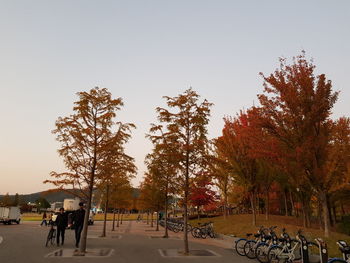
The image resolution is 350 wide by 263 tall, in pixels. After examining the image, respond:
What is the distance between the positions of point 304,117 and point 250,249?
7981 mm

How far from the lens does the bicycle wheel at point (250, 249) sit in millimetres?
12188

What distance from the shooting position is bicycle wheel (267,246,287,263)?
10088 mm

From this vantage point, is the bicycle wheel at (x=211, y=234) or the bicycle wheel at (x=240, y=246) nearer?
the bicycle wheel at (x=240, y=246)


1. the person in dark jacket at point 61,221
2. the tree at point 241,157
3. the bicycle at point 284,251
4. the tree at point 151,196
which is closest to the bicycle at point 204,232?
the tree at point 241,157

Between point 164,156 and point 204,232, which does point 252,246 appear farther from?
point 204,232

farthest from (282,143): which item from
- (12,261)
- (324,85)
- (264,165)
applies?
(12,261)

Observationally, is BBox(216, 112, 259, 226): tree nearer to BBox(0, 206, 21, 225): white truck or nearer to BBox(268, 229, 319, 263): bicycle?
BBox(268, 229, 319, 263): bicycle

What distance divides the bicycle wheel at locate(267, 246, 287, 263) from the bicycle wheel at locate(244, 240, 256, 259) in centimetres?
153

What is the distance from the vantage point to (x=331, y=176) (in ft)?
Answer: 50.6

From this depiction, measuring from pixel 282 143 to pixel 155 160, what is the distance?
7936 millimetres

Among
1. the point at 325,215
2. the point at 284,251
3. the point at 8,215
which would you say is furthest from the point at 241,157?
the point at 8,215

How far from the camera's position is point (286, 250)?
10.1 metres

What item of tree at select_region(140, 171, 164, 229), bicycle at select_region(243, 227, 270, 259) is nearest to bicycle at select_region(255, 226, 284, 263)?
bicycle at select_region(243, 227, 270, 259)

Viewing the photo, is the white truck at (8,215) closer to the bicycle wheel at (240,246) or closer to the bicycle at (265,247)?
the bicycle wheel at (240,246)
